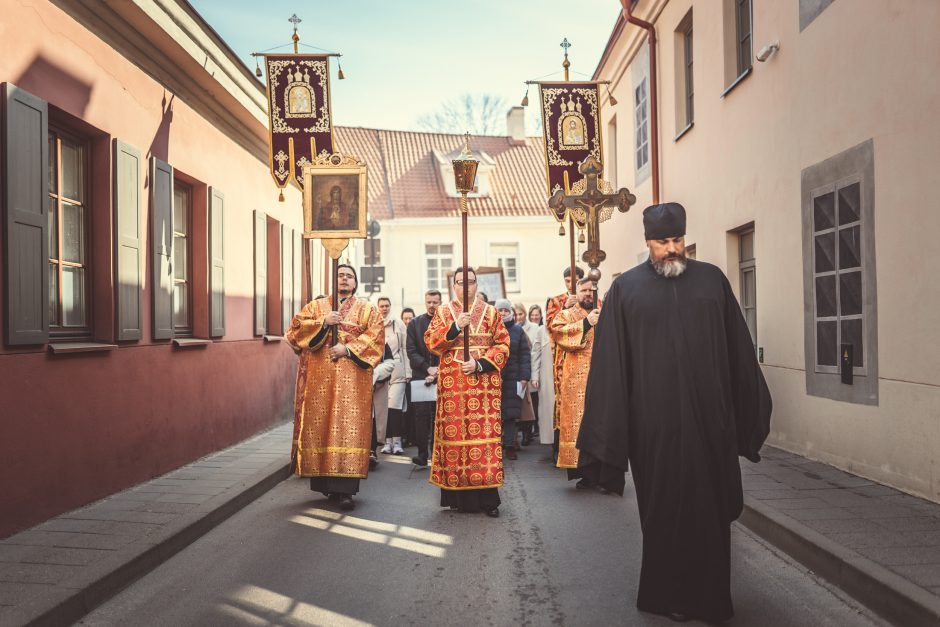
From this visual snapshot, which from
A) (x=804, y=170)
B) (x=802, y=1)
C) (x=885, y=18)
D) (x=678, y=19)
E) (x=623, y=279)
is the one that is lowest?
(x=623, y=279)

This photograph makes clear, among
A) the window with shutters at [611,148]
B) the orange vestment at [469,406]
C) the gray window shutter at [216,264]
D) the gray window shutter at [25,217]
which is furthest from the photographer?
the window with shutters at [611,148]

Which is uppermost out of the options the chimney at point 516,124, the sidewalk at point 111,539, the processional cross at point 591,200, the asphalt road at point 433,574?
the chimney at point 516,124

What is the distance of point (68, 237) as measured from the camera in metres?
7.76

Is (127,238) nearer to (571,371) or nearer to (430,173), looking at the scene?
(571,371)

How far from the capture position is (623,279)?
196 inches

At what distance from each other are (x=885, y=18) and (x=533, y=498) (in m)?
4.77

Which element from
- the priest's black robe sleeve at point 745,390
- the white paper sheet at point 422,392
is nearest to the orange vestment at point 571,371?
the white paper sheet at point 422,392

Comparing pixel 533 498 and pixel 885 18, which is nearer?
pixel 885 18

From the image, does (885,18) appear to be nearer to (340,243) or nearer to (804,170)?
(804,170)

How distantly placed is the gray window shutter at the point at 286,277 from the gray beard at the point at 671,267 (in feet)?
35.8

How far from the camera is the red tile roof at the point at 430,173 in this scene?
1334 inches

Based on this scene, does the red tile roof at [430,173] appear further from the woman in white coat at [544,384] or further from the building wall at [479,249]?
the woman in white coat at [544,384]

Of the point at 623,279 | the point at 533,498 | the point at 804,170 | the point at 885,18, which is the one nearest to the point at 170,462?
the point at 533,498

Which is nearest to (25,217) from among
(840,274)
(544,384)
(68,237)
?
(68,237)
